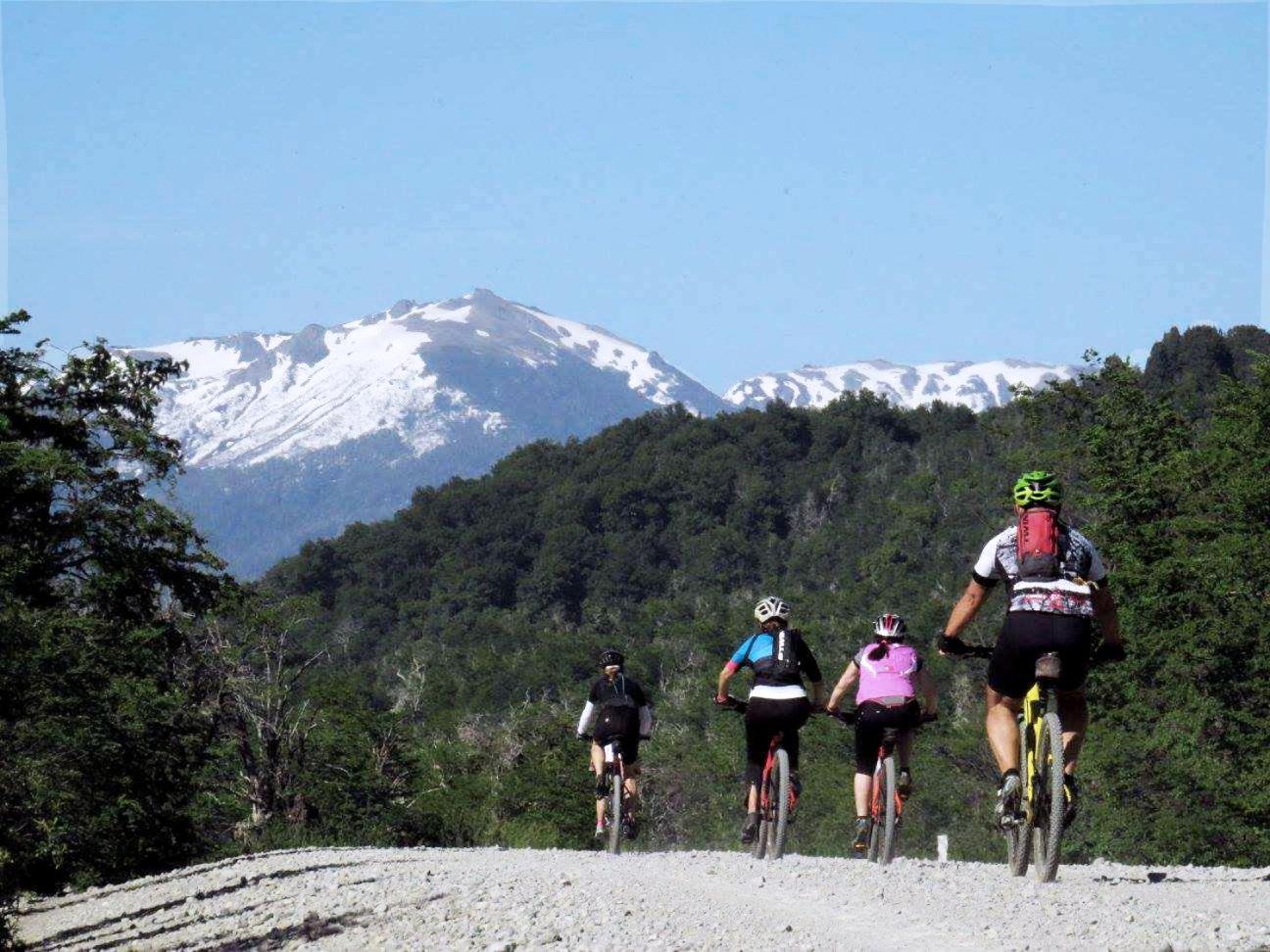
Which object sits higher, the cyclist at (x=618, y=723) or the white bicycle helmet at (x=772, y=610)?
the white bicycle helmet at (x=772, y=610)

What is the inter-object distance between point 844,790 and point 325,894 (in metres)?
51.8

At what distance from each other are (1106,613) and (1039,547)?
19.1 inches

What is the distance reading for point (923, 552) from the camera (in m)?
121

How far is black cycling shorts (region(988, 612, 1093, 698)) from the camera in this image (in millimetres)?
8203

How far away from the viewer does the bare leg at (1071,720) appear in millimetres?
8469

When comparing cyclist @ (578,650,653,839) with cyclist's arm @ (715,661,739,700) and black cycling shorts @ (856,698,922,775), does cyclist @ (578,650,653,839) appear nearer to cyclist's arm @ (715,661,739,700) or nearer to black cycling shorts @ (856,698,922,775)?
cyclist's arm @ (715,661,739,700)

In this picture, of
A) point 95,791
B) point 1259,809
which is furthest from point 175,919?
point 1259,809

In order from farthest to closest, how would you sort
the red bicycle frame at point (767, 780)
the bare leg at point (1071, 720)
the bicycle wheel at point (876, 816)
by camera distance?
the red bicycle frame at point (767, 780), the bicycle wheel at point (876, 816), the bare leg at point (1071, 720)

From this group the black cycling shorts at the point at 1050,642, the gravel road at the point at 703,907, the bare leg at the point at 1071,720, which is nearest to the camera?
the gravel road at the point at 703,907

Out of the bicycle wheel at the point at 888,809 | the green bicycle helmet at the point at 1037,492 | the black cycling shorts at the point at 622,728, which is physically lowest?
the bicycle wheel at the point at 888,809

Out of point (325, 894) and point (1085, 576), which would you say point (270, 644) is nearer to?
point (325, 894)

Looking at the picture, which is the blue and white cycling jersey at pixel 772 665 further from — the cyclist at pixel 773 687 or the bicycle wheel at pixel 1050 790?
the bicycle wheel at pixel 1050 790

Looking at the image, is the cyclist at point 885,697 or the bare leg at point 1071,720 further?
the cyclist at point 885,697

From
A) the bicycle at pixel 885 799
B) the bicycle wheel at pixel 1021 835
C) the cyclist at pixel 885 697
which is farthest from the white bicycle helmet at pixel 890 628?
the bicycle wheel at pixel 1021 835
